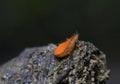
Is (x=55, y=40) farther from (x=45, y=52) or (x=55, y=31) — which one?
(x=45, y=52)

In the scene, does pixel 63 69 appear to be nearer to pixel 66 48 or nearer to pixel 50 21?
pixel 66 48

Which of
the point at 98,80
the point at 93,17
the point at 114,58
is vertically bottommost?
the point at 98,80

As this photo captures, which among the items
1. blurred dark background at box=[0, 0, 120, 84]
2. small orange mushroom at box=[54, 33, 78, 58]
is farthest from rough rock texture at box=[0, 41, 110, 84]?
blurred dark background at box=[0, 0, 120, 84]

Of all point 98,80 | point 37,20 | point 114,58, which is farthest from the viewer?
point 37,20

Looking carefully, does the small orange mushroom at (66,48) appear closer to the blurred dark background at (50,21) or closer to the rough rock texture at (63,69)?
the rough rock texture at (63,69)

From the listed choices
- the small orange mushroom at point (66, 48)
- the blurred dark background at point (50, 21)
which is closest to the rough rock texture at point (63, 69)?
the small orange mushroom at point (66, 48)

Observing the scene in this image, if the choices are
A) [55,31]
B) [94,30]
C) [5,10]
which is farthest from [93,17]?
[5,10]

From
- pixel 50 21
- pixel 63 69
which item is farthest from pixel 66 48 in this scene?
pixel 50 21
